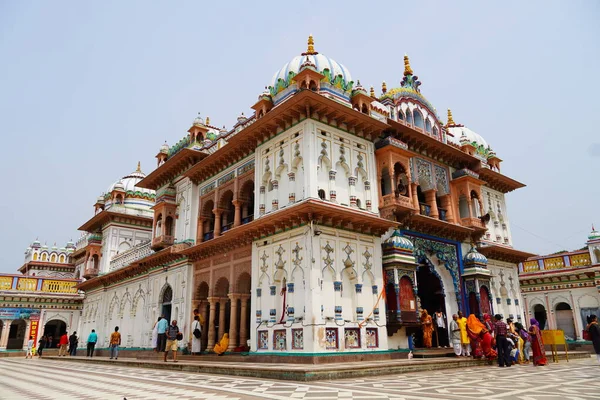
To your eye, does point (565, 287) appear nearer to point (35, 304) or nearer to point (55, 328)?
point (35, 304)

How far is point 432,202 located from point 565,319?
1418 centimetres

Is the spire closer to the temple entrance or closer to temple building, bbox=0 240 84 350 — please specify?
the temple entrance

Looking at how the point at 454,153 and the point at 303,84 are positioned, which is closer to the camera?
the point at 303,84

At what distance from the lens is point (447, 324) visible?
1581cm

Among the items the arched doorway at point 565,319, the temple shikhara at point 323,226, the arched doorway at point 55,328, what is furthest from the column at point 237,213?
the arched doorway at point 55,328

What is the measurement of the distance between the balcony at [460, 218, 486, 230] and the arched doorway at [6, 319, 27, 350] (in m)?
32.8

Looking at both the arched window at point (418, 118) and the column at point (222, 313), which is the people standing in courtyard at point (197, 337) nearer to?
the column at point (222, 313)

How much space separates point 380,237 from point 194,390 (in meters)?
8.27

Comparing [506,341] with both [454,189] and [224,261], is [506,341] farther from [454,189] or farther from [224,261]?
[224,261]

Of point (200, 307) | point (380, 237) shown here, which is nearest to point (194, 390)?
point (380, 237)

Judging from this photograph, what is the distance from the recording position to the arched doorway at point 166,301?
→ 1933cm

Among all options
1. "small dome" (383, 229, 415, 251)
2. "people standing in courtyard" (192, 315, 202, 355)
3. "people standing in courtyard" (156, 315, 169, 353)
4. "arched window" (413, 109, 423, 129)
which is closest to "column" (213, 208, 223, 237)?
"people standing in courtyard" (192, 315, 202, 355)

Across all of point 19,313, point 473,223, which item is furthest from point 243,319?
point 19,313

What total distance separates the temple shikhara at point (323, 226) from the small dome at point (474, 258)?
5 centimetres
